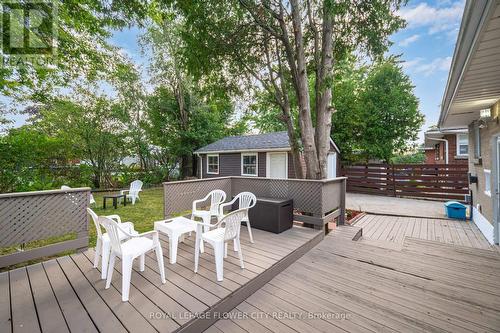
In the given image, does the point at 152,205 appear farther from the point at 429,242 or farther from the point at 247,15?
the point at 429,242

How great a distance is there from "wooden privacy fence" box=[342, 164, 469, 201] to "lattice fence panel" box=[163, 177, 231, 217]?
8.20m

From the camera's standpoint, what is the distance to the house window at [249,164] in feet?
35.3

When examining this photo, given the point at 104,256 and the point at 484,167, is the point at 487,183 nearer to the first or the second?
the point at 484,167

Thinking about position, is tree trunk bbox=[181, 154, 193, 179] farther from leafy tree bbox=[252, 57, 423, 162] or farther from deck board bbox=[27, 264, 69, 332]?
deck board bbox=[27, 264, 69, 332]

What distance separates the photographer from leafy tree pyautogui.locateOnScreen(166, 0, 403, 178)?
4.08 m

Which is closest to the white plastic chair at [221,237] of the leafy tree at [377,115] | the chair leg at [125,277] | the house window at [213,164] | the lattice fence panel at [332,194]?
the chair leg at [125,277]

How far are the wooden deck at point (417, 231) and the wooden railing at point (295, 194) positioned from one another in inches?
35.7

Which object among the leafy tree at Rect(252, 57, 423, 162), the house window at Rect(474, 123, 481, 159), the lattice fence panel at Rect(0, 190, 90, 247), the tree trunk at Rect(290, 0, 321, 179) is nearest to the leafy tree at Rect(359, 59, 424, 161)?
the leafy tree at Rect(252, 57, 423, 162)

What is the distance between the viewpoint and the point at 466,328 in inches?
72.9

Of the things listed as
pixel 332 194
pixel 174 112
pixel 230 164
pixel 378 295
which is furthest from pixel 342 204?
pixel 174 112

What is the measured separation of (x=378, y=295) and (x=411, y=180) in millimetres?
8581

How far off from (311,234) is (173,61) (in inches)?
512

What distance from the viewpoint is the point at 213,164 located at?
41.8 feet

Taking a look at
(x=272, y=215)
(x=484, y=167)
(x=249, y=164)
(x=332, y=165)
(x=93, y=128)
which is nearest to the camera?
(x=272, y=215)
